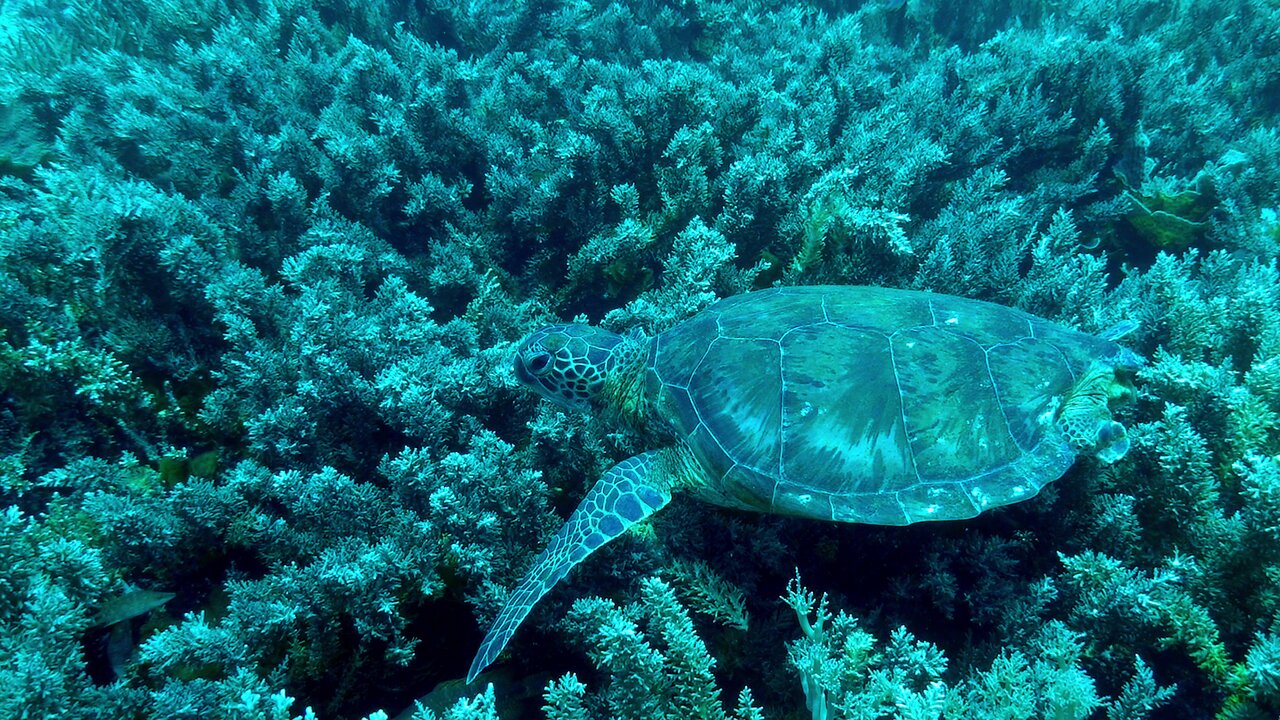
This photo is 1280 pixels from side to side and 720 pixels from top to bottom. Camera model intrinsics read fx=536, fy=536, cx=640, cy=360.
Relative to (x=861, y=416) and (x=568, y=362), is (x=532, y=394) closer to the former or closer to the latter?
(x=568, y=362)

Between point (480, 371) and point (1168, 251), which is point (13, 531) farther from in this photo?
point (1168, 251)

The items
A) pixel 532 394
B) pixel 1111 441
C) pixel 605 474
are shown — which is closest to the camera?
pixel 1111 441

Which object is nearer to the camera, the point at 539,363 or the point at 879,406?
the point at 879,406

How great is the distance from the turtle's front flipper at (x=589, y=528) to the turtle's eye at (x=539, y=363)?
54cm

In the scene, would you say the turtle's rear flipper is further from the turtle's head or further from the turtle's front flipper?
the turtle's head

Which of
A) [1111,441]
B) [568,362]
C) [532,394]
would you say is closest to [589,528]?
[568,362]

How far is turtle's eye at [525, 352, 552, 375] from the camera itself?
230cm

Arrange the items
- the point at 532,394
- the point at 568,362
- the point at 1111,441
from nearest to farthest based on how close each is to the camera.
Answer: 1. the point at 1111,441
2. the point at 568,362
3. the point at 532,394

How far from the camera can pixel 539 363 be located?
7.61ft

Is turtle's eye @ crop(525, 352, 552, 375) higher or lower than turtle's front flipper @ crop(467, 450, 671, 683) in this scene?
higher

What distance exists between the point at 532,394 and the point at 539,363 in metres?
0.30

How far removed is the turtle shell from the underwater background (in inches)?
12.3

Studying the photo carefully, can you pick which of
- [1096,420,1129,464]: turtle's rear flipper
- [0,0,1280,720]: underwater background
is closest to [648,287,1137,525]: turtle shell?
[1096,420,1129,464]: turtle's rear flipper

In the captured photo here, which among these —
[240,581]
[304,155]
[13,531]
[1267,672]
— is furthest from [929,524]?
[304,155]
